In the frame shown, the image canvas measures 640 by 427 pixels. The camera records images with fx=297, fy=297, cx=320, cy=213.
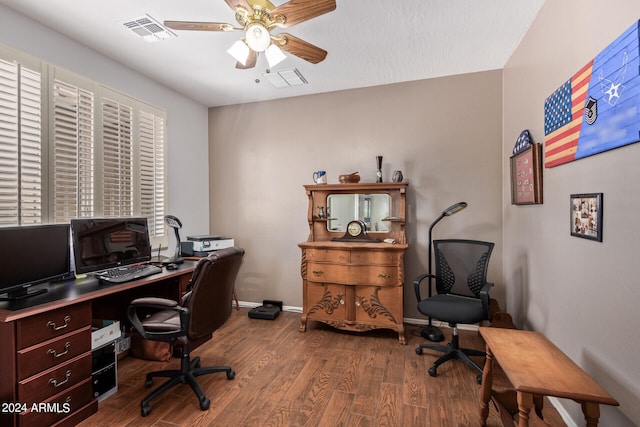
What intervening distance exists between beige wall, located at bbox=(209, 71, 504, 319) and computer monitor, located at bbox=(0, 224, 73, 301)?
218 centimetres

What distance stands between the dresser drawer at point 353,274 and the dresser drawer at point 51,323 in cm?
196

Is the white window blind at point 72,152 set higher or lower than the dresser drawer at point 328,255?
higher

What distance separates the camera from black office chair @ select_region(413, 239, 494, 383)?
2.37 meters

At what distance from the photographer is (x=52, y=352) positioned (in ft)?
5.69

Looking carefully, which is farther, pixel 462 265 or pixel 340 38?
pixel 462 265

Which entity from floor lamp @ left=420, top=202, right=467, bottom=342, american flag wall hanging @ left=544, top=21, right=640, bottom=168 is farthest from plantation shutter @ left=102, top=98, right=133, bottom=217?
american flag wall hanging @ left=544, top=21, right=640, bottom=168

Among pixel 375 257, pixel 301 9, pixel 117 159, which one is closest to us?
pixel 301 9

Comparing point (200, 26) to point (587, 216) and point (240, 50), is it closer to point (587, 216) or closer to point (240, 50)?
point (240, 50)

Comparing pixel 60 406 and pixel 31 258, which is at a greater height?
pixel 31 258

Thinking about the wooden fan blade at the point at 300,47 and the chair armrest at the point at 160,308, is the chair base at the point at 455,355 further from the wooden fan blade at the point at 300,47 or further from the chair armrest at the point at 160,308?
the wooden fan blade at the point at 300,47

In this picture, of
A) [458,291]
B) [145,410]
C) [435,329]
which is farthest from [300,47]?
[435,329]

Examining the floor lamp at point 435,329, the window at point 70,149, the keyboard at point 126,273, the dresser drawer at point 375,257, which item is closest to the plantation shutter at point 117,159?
the window at point 70,149

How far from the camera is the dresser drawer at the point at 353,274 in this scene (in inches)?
119

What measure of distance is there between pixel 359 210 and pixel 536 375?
96.3 inches
